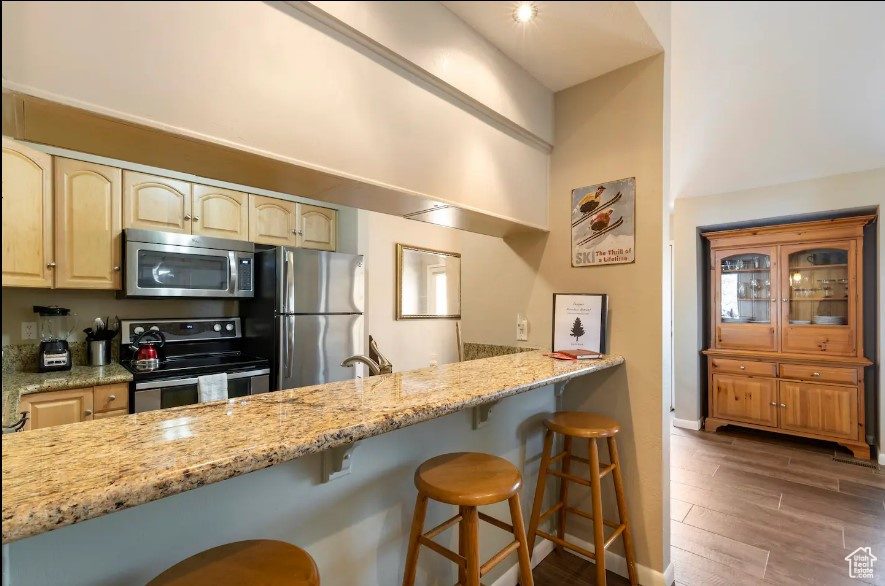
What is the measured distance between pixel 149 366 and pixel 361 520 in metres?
1.80

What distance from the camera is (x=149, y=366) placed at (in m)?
2.29

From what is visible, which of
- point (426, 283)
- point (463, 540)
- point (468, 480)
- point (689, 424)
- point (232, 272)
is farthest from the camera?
point (426, 283)

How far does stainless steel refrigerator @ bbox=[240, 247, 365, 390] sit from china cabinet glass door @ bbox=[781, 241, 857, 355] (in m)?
3.73

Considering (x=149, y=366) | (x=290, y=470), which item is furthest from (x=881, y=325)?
(x=149, y=366)

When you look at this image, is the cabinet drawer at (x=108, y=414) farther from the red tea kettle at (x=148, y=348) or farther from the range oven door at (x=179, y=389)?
the red tea kettle at (x=148, y=348)

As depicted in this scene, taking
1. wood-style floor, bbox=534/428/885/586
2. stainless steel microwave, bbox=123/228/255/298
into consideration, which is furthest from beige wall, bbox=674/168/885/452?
stainless steel microwave, bbox=123/228/255/298

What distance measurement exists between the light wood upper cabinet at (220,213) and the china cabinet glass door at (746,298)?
4.20 m

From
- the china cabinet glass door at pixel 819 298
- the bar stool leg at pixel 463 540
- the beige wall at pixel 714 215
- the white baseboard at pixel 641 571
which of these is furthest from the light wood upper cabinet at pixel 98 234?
the china cabinet glass door at pixel 819 298

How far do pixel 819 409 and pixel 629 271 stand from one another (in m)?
2.94

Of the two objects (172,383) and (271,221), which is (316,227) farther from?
(172,383)

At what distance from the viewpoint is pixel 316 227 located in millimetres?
3342

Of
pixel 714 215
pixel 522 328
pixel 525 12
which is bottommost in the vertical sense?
pixel 522 328

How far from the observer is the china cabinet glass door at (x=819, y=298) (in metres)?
3.28

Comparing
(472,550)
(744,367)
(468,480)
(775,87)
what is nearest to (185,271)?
(468,480)
